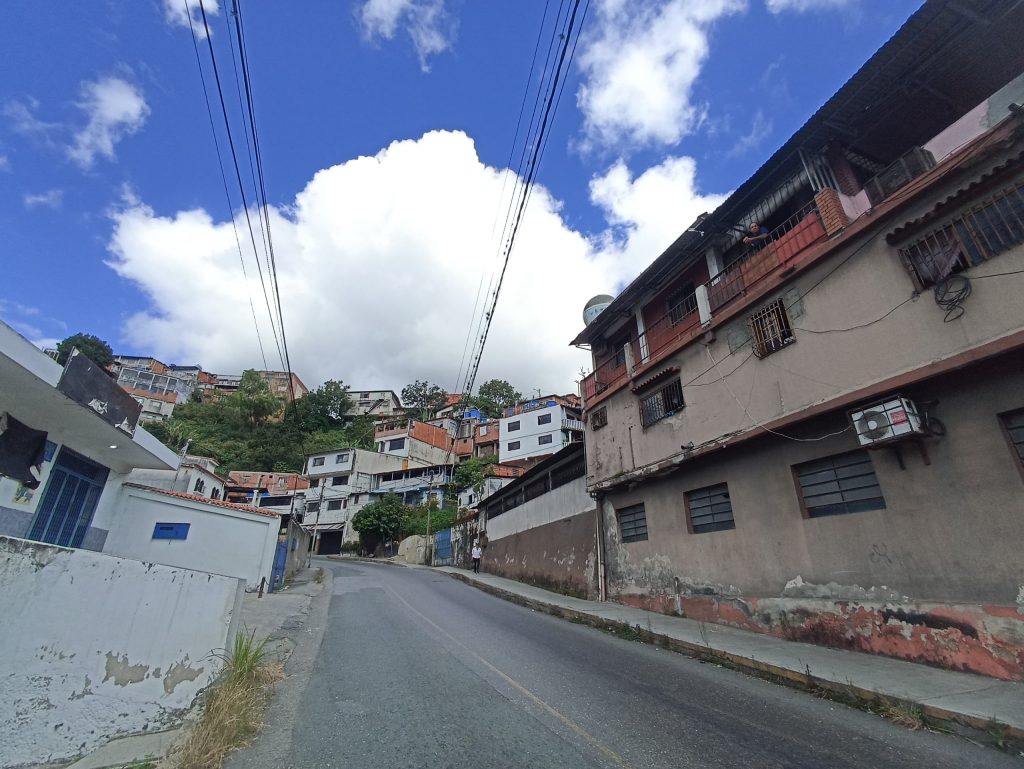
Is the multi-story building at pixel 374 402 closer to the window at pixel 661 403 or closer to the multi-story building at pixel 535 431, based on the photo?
the multi-story building at pixel 535 431

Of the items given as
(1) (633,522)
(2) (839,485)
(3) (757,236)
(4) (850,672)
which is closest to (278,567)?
(1) (633,522)

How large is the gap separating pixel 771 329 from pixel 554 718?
8.13 meters

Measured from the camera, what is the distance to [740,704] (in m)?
4.97

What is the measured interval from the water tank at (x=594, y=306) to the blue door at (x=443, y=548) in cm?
2018

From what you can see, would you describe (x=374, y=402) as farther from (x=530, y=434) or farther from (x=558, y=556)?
(x=558, y=556)

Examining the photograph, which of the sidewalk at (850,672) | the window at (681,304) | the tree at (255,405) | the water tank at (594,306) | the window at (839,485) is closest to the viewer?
the sidewalk at (850,672)

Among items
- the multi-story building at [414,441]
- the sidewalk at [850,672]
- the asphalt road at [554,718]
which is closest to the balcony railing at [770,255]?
the sidewalk at [850,672]

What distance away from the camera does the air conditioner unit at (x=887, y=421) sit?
20.7 feet

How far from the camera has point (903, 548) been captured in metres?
6.52

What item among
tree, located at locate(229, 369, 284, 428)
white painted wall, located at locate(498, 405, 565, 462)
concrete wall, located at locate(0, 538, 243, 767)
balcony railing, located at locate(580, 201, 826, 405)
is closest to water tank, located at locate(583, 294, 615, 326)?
balcony railing, located at locate(580, 201, 826, 405)

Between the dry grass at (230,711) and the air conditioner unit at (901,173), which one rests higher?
the air conditioner unit at (901,173)

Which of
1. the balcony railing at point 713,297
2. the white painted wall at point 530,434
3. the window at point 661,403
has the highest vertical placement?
the white painted wall at point 530,434

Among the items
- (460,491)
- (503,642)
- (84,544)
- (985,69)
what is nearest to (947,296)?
(985,69)

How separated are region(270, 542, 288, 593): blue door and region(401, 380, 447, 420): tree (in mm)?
50071
